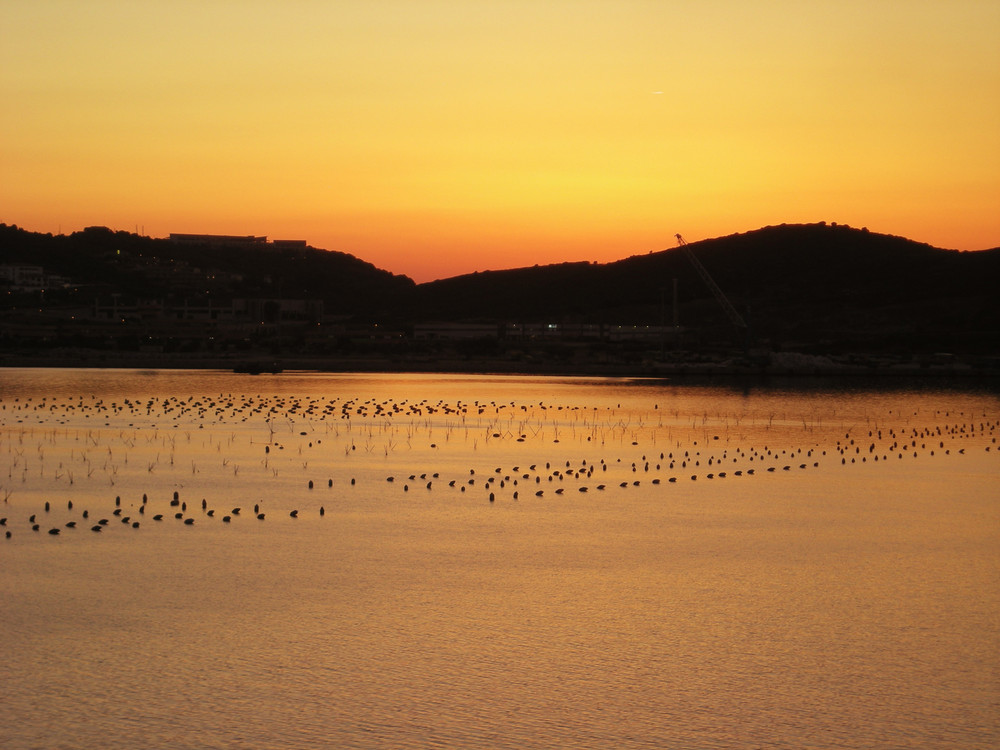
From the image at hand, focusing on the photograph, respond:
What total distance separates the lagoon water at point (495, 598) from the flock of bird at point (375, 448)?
236 mm

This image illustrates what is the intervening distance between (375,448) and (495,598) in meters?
21.3

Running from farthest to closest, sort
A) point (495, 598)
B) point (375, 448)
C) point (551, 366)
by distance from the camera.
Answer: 1. point (551, 366)
2. point (375, 448)
3. point (495, 598)

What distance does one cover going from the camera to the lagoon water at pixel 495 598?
11758 mm

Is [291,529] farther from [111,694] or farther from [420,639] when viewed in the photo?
[111,694]

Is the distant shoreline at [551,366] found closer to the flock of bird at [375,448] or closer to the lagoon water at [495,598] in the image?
the flock of bird at [375,448]

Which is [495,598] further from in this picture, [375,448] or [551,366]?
[551,366]

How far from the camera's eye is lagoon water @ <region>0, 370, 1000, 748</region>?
11758 millimetres

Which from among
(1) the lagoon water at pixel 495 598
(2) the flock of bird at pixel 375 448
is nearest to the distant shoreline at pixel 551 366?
(2) the flock of bird at pixel 375 448

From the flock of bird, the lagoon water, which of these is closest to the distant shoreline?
the flock of bird

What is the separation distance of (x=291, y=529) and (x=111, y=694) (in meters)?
9.72

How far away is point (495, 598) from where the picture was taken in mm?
16578

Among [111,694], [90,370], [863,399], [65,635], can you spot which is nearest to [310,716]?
[111,694]

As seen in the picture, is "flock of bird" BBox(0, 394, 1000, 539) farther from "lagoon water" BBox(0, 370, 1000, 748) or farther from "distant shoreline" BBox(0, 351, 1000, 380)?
"distant shoreline" BBox(0, 351, 1000, 380)

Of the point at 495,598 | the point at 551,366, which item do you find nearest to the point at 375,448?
the point at 495,598
